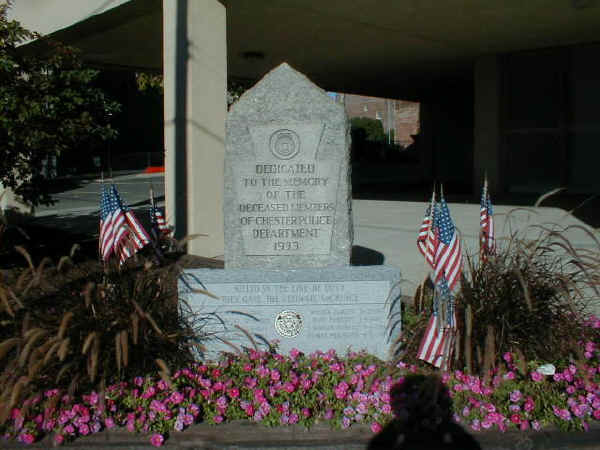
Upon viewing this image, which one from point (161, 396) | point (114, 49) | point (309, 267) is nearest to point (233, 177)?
point (309, 267)

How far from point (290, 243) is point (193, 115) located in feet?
13.7

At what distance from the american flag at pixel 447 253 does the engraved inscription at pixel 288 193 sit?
0.96 meters

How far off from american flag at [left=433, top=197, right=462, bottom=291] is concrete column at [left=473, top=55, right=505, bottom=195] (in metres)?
13.7

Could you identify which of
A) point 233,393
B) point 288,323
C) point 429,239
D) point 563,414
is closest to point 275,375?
point 233,393

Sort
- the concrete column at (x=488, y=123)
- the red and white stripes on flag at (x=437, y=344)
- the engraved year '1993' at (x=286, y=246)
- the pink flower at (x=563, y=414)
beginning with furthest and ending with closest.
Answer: the concrete column at (x=488, y=123), the engraved year '1993' at (x=286, y=246), the red and white stripes on flag at (x=437, y=344), the pink flower at (x=563, y=414)

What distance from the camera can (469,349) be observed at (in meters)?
3.73

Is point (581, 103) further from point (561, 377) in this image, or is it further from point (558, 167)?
point (561, 377)

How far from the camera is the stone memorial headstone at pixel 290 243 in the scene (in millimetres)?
4637

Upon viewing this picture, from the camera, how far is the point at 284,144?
16.0 ft

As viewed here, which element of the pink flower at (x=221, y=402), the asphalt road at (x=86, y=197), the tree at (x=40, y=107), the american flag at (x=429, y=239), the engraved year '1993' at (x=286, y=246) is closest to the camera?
the pink flower at (x=221, y=402)

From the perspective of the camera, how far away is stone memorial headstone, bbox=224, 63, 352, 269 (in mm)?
4863

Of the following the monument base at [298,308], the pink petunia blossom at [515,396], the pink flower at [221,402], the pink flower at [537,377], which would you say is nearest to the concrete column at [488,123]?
the monument base at [298,308]

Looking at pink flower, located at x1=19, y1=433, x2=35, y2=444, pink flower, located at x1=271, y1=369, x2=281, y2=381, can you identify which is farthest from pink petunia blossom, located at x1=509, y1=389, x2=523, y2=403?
pink flower, located at x1=19, y1=433, x2=35, y2=444

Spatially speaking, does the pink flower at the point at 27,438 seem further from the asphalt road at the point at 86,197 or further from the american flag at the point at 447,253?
the asphalt road at the point at 86,197
